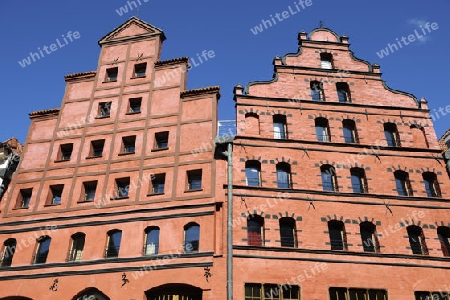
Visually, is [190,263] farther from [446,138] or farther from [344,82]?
[446,138]

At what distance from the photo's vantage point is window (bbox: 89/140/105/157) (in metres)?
24.9

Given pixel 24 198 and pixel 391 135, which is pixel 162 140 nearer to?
pixel 24 198

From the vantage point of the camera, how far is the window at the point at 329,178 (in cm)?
2222

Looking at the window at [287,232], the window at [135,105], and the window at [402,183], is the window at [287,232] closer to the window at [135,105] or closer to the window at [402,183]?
the window at [402,183]

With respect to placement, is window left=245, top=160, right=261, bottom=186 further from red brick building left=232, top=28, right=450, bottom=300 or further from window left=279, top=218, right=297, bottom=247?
window left=279, top=218, right=297, bottom=247

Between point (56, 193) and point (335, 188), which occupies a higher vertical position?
point (56, 193)

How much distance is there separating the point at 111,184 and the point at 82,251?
388 centimetres

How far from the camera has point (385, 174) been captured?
888 inches

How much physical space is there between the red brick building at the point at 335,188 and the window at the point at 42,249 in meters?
10.2

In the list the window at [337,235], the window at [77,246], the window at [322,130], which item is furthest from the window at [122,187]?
the window at [322,130]

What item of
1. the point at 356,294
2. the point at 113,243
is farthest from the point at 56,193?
the point at 356,294

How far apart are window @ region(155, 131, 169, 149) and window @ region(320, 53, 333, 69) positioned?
1183cm

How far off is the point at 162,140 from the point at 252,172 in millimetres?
6039

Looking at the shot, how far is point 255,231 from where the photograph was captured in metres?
20.4
